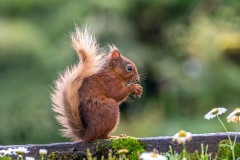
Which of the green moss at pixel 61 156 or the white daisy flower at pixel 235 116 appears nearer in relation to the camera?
the white daisy flower at pixel 235 116

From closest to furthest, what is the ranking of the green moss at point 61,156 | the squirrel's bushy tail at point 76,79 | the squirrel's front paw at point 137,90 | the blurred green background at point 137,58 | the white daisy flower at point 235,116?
1. the white daisy flower at point 235,116
2. the green moss at point 61,156
3. the squirrel's bushy tail at point 76,79
4. the squirrel's front paw at point 137,90
5. the blurred green background at point 137,58

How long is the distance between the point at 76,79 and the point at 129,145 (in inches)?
16.7

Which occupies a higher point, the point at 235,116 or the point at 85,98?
the point at 85,98

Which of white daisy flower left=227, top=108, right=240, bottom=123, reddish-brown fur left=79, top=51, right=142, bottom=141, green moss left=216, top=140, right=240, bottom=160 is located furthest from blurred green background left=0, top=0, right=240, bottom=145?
white daisy flower left=227, top=108, right=240, bottom=123

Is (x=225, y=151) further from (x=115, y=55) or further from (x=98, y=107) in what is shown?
(x=115, y=55)

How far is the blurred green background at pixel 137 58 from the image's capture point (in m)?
13.0

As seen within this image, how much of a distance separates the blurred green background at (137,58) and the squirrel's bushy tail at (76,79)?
7.43m

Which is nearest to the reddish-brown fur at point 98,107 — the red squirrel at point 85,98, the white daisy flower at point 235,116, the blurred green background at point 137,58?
the red squirrel at point 85,98

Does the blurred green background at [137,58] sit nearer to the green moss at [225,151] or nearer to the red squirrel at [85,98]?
the red squirrel at [85,98]

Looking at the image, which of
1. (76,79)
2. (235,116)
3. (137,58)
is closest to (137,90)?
(76,79)

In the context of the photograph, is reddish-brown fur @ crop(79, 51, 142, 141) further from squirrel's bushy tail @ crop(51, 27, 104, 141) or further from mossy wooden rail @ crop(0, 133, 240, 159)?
mossy wooden rail @ crop(0, 133, 240, 159)

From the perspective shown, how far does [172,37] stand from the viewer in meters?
15.1

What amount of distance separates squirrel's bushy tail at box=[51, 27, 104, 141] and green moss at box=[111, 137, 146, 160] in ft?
0.97

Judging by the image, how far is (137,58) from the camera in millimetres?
13773
